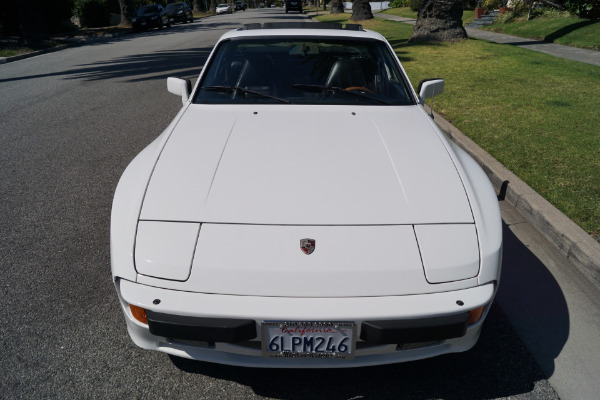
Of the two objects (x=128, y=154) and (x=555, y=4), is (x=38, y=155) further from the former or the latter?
(x=555, y=4)

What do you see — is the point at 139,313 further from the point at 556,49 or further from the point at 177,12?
the point at 177,12

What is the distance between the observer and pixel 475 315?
190 centimetres

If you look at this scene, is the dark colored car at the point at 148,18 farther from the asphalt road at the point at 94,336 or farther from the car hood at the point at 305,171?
the car hood at the point at 305,171

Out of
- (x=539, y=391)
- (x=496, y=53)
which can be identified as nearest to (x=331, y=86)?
(x=539, y=391)

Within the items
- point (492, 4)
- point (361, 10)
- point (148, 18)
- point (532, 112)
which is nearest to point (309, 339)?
point (532, 112)

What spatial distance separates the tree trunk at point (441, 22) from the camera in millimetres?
12109

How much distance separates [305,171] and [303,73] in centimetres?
125

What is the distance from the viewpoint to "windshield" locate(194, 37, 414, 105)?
10.1 ft

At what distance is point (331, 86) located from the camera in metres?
3.15

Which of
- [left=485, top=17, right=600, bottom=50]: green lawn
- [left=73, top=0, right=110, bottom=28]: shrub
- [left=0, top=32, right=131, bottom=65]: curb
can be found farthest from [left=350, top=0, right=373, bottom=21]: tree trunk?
[left=73, top=0, right=110, bottom=28]: shrub

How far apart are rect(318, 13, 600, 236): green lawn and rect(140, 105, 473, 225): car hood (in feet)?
6.09

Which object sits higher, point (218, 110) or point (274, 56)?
point (274, 56)

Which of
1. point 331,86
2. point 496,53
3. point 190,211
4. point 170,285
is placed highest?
point 331,86

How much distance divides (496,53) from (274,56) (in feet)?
30.8
